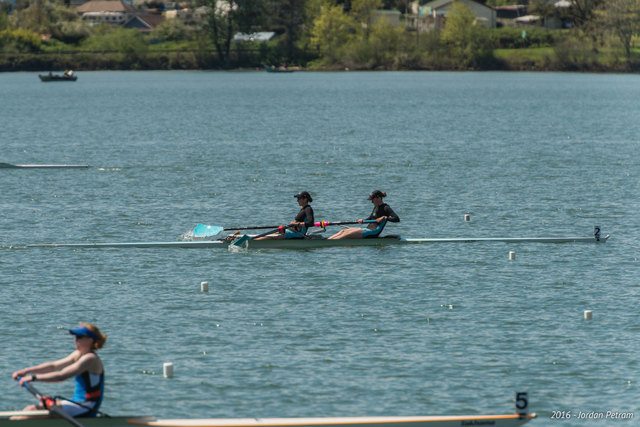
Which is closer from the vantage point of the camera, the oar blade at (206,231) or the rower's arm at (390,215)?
the rower's arm at (390,215)

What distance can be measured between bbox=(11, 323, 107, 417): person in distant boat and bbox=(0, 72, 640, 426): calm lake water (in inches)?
135

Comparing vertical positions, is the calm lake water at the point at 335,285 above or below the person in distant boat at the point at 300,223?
below

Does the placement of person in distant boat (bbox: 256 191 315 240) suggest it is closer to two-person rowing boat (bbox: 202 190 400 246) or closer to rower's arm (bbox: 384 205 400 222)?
two-person rowing boat (bbox: 202 190 400 246)

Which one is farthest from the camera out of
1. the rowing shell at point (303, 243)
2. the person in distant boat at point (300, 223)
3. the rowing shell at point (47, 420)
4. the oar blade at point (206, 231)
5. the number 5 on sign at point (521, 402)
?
the oar blade at point (206, 231)

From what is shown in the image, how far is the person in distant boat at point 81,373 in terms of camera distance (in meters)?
21.0

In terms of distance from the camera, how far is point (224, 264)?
40438 mm

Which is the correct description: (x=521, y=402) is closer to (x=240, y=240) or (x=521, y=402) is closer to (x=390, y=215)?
(x=390, y=215)

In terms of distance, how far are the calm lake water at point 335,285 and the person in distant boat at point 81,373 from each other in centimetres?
343

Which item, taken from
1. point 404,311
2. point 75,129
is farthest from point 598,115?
point 404,311

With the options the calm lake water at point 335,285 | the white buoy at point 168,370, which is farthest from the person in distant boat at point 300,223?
the white buoy at point 168,370

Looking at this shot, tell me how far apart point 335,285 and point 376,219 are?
17.0ft

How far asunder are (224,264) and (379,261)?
4848 millimetres

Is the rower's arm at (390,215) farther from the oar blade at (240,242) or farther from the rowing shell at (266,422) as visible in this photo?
the rowing shell at (266,422)

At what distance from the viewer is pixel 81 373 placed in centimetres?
2125
